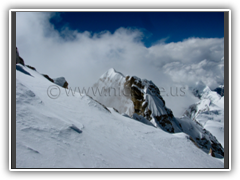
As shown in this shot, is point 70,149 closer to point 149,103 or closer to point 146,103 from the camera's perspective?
point 146,103

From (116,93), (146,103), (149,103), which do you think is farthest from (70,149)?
(116,93)

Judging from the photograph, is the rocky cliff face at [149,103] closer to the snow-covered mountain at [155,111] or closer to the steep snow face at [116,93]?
the snow-covered mountain at [155,111]

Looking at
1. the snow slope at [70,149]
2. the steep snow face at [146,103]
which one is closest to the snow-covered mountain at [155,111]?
the steep snow face at [146,103]

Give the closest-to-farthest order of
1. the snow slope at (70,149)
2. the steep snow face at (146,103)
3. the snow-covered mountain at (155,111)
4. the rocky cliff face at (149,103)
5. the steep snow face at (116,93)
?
the snow slope at (70,149), the snow-covered mountain at (155,111), the rocky cliff face at (149,103), the steep snow face at (146,103), the steep snow face at (116,93)

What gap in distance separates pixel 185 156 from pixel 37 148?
667 cm

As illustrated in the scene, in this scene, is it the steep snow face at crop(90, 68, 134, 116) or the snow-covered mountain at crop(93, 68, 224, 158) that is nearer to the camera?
the snow-covered mountain at crop(93, 68, 224, 158)

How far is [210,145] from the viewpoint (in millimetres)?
32906

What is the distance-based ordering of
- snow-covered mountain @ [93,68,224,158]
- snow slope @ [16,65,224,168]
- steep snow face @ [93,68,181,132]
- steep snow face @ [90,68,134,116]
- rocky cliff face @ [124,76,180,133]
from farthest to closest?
steep snow face @ [90,68,134,116], steep snow face @ [93,68,181,132], rocky cliff face @ [124,76,180,133], snow-covered mountain @ [93,68,224,158], snow slope @ [16,65,224,168]

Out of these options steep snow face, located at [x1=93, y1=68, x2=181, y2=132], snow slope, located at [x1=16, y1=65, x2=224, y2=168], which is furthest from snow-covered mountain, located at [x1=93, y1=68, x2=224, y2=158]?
snow slope, located at [x1=16, y1=65, x2=224, y2=168]

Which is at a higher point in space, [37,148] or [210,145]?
[37,148]

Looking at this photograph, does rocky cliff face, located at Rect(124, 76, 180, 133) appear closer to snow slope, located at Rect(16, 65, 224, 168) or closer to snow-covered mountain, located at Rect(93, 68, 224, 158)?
snow-covered mountain, located at Rect(93, 68, 224, 158)
